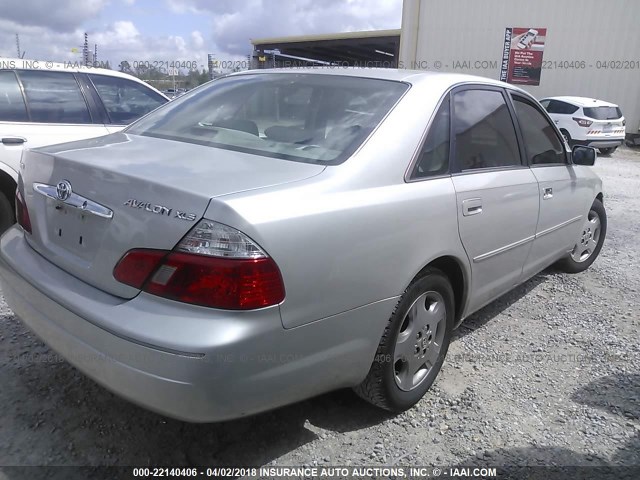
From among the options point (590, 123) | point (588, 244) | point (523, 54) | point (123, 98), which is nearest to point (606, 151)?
point (590, 123)

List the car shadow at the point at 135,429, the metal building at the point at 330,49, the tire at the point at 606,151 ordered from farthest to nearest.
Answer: the metal building at the point at 330,49 < the tire at the point at 606,151 < the car shadow at the point at 135,429

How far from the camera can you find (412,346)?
255 cm

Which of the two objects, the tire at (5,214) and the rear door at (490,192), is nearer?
the rear door at (490,192)

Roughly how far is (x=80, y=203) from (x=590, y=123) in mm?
16324

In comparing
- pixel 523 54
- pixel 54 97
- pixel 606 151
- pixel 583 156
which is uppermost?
pixel 523 54

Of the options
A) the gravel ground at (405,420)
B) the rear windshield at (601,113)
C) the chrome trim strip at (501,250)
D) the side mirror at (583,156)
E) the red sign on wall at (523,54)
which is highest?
the red sign on wall at (523,54)

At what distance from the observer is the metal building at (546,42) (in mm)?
20422

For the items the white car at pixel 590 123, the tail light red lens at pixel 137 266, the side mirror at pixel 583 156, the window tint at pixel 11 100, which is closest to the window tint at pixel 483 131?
the side mirror at pixel 583 156

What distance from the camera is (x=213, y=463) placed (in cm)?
222

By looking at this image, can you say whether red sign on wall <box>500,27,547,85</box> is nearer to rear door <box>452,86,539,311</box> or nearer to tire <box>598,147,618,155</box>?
tire <box>598,147,618,155</box>

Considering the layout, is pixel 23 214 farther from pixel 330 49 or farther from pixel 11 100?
pixel 330 49

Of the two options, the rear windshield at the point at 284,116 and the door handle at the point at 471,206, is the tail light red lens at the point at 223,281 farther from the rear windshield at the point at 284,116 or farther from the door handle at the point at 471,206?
the door handle at the point at 471,206

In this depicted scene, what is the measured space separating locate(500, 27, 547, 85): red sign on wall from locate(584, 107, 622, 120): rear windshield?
6658mm

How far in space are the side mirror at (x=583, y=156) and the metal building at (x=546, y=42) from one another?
60.5 feet
